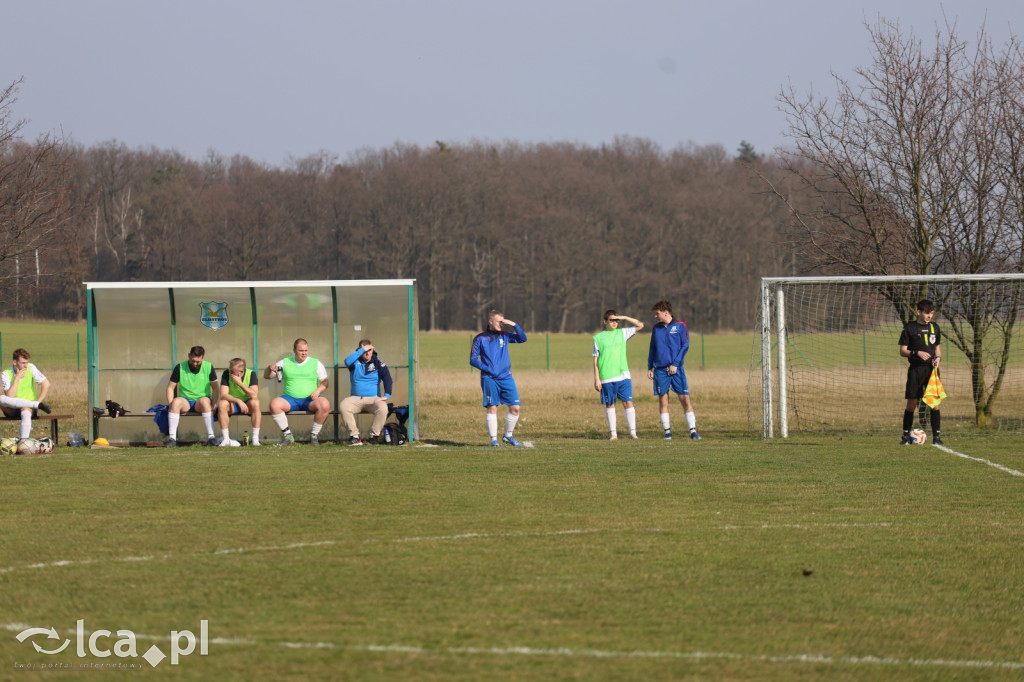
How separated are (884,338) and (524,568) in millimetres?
16936

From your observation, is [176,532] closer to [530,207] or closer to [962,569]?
[962,569]

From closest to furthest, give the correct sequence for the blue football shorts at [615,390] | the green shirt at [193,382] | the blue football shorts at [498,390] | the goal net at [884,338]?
the blue football shorts at [498,390], the green shirt at [193,382], the blue football shorts at [615,390], the goal net at [884,338]

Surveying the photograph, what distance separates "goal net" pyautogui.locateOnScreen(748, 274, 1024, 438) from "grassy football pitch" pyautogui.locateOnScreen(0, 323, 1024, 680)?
3928mm

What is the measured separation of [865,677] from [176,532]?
4.94m

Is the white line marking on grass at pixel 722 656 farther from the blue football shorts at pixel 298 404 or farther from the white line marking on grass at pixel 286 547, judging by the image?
the blue football shorts at pixel 298 404

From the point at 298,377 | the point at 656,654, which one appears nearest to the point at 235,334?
the point at 298,377

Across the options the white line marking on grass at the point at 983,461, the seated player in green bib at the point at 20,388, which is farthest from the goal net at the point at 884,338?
the seated player in green bib at the point at 20,388

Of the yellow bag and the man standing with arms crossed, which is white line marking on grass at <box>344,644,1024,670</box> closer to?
the man standing with arms crossed

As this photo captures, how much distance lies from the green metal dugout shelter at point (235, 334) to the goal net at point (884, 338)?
5416 mm

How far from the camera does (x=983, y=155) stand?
17750mm

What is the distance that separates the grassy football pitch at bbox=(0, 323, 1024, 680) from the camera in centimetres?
471

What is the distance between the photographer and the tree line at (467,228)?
73000 mm

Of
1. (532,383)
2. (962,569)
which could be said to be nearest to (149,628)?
(962,569)

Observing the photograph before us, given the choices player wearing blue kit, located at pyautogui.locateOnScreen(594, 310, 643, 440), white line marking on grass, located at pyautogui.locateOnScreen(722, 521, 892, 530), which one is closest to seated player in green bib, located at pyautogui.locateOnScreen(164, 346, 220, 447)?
player wearing blue kit, located at pyautogui.locateOnScreen(594, 310, 643, 440)
